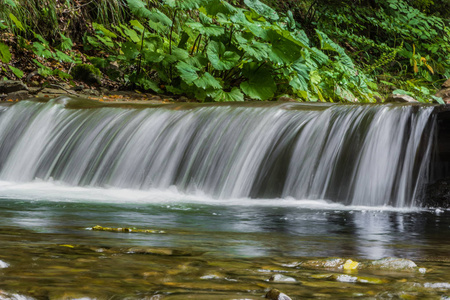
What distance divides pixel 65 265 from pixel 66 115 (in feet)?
17.5

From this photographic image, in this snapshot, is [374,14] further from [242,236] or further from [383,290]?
[383,290]

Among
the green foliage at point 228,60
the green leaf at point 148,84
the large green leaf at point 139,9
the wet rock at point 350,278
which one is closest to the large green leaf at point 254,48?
the green foliage at point 228,60

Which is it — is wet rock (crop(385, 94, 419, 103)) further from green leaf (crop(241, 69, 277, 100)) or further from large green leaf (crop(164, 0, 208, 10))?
large green leaf (crop(164, 0, 208, 10))

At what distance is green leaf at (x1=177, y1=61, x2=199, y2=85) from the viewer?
329 inches

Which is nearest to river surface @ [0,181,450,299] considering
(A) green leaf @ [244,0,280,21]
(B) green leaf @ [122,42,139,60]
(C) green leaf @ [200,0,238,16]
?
(C) green leaf @ [200,0,238,16]

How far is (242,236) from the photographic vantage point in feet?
8.83

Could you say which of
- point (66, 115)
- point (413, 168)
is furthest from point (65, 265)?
point (66, 115)

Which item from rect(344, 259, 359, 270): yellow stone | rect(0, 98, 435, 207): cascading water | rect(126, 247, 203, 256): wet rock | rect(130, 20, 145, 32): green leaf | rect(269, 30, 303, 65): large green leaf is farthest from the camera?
rect(130, 20, 145, 32): green leaf

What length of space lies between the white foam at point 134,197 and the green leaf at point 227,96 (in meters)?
3.29

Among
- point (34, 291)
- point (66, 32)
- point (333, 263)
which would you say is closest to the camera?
point (34, 291)

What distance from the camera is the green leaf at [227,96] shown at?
8.49m

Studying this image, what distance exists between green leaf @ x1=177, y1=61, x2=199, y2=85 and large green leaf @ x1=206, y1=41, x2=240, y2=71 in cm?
29

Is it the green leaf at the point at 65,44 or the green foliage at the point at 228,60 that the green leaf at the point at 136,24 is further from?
the green leaf at the point at 65,44

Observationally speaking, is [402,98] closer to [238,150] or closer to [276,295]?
[238,150]
